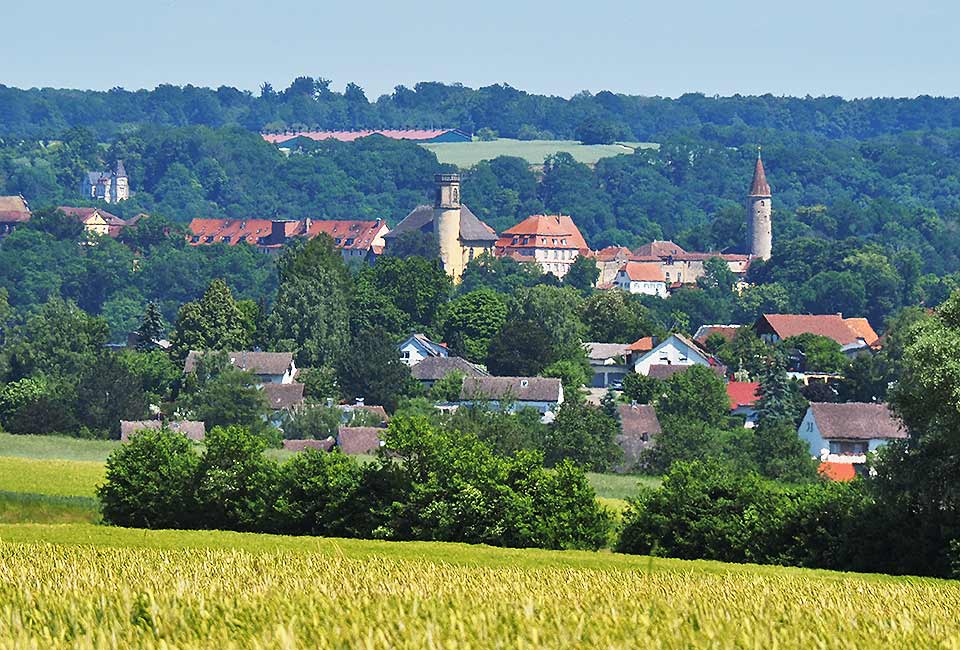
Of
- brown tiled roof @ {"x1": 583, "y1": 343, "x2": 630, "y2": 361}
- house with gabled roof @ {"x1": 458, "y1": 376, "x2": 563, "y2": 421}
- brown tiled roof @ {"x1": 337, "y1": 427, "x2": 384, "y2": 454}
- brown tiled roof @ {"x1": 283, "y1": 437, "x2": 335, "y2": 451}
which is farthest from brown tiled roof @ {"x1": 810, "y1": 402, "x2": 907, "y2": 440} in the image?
brown tiled roof @ {"x1": 583, "y1": 343, "x2": 630, "y2": 361}

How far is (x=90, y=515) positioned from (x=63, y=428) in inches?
1516

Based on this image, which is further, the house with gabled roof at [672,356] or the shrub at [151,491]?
the house with gabled roof at [672,356]

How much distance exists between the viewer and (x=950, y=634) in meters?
17.7

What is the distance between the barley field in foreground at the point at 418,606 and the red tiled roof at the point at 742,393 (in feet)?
247

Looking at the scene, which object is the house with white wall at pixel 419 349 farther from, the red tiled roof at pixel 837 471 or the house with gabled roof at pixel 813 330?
the red tiled roof at pixel 837 471

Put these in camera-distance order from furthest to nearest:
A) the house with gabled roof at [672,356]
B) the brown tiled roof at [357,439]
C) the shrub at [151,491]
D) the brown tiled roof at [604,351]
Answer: the brown tiled roof at [604,351] < the house with gabled roof at [672,356] < the brown tiled roof at [357,439] < the shrub at [151,491]

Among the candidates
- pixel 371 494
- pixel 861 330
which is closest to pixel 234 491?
pixel 371 494

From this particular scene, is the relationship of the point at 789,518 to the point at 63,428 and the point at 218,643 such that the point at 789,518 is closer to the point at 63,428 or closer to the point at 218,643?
the point at 218,643

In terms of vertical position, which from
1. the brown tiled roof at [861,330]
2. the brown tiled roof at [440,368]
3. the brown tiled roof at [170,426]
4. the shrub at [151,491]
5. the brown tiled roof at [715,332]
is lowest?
the brown tiled roof at [861,330]

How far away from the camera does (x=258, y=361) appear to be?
351 ft

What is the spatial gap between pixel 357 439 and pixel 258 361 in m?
26.4

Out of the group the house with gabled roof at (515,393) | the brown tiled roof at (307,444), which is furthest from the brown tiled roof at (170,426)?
the house with gabled roof at (515,393)

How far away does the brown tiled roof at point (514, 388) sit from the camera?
9831 cm

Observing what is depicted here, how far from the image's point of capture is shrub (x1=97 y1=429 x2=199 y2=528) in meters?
41.5
